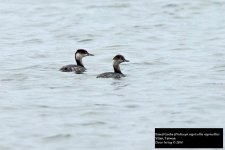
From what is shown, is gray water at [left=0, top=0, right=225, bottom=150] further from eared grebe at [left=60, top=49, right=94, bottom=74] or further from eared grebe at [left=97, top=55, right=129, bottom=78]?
eared grebe at [left=97, top=55, right=129, bottom=78]

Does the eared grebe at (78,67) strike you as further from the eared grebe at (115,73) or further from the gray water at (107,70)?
the eared grebe at (115,73)

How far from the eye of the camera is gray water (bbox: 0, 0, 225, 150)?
19.7 metres

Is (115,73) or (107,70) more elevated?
(107,70)

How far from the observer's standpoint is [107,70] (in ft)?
89.0

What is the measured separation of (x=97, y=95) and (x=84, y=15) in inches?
691

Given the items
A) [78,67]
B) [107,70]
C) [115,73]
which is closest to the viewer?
[115,73]

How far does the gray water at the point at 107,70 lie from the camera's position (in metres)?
19.7

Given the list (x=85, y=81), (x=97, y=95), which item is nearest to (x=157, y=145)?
(x=97, y=95)

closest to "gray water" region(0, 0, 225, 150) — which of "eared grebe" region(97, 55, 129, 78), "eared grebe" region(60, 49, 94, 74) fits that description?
"eared grebe" region(60, 49, 94, 74)

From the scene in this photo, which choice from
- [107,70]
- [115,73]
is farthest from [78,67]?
[115,73]

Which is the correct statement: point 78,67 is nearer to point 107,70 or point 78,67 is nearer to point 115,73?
point 107,70

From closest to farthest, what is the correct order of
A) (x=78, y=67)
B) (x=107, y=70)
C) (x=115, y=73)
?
(x=115, y=73) → (x=78, y=67) → (x=107, y=70)

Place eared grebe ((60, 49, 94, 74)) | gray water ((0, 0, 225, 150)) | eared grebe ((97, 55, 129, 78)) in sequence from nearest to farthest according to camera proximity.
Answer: gray water ((0, 0, 225, 150)) → eared grebe ((97, 55, 129, 78)) → eared grebe ((60, 49, 94, 74))

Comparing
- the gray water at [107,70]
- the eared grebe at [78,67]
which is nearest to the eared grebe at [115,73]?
the gray water at [107,70]
